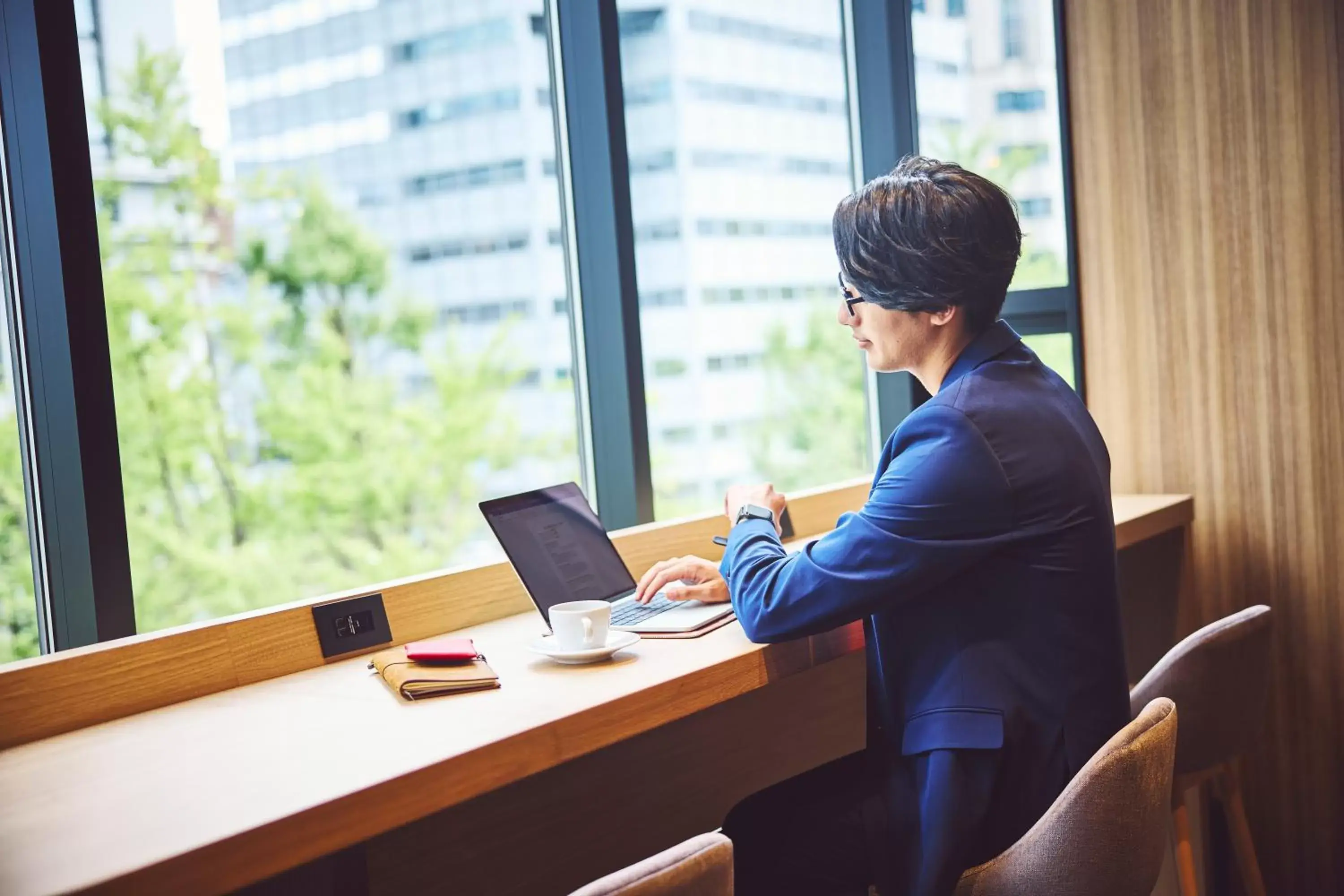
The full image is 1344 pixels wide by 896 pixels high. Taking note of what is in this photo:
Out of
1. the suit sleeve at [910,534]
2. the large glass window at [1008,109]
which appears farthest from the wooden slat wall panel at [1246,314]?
the suit sleeve at [910,534]

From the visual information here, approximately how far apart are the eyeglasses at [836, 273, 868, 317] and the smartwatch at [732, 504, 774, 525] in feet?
1.01

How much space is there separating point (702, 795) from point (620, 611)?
0.65m

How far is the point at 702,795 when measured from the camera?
228cm

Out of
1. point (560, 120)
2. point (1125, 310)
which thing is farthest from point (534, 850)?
point (1125, 310)

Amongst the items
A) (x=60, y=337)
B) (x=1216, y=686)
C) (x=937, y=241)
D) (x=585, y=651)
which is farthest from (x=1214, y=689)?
(x=60, y=337)

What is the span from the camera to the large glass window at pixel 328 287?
243cm

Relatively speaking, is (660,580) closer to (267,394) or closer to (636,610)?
(636,610)

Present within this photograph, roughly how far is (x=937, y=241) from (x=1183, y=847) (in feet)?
3.79

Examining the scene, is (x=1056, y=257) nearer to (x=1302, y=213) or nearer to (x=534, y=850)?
(x=1302, y=213)

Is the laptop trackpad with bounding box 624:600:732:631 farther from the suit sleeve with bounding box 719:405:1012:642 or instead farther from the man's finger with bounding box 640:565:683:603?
the suit sleeve with bounding box 719:405:1012:642

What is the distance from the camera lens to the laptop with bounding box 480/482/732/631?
1710 millimetres

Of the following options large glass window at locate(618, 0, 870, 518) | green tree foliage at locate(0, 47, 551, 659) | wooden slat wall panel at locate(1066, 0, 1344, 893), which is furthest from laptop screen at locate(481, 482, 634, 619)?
wooden slat wall panel at locate(1066, 0, 1344, 893)

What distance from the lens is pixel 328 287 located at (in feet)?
10.1

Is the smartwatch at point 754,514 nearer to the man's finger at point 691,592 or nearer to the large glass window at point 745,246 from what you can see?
the man's finger at point 691,592
